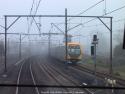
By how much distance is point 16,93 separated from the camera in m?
20.9

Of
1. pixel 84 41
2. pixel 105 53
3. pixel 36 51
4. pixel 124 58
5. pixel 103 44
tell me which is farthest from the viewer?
pixel 36 51

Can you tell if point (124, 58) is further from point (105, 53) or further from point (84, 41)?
point (84, 41)

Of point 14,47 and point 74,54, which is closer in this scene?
point 74,54

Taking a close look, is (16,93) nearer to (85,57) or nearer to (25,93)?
(25,93)

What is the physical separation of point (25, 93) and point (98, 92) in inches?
157

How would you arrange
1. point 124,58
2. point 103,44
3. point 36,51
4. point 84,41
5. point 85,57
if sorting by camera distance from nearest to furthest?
point 124,58
point 103,44
point 85,57
point 84,41
point 36,51

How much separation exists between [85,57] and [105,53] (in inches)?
452

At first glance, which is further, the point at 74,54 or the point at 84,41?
the point at 84,41

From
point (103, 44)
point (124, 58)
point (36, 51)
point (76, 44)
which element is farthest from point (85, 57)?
point (36, 51)

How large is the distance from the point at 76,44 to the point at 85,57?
64.2 ft

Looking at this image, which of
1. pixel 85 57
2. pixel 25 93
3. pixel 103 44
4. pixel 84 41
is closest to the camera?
pixel 25 93

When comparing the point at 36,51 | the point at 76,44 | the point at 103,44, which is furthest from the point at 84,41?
the point at 36,51

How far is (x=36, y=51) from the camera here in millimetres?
179500

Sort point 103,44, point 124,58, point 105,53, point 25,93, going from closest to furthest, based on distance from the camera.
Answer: point 25,93, point 124,58, point 105,53, point 103,44
